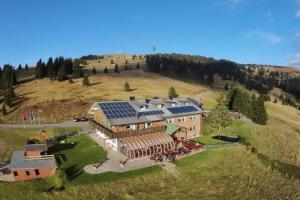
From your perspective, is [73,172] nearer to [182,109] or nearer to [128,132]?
[128,132]

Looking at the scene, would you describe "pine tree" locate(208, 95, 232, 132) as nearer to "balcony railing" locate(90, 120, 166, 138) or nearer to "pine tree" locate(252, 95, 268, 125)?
"balcony railing" locate(90, 120, 166, 138)

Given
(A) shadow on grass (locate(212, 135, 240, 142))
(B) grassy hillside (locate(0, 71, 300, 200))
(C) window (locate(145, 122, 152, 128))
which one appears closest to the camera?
(B) grassy hillside (locate(0, 71, 300, 200))

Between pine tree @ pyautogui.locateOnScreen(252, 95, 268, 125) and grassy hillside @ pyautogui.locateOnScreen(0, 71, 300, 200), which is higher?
pine tree @ pyautogui.locateOnScreen(252, 95, 268, 125)

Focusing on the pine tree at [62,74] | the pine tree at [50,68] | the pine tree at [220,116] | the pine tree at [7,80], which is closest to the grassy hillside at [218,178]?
the pine tree at [220,116]

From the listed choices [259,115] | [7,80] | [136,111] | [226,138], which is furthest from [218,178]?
[7,80]

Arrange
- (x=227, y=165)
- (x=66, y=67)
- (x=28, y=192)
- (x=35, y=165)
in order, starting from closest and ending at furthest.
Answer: (x=28, y=192) < (x=35, y=165) < (x=227, y=165) < (x=66, y=67)

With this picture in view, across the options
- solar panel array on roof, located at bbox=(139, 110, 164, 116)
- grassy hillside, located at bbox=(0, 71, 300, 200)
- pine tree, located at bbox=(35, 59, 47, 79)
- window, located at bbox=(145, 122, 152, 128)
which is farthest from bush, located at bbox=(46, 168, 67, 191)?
pine tree, located at bbox=(35, 59, 47, 79)

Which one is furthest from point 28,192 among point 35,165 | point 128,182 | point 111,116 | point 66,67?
point 66,67

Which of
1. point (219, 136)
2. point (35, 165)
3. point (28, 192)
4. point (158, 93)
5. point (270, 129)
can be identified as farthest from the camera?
point (158, 93)

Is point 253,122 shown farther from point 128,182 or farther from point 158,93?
A: point 128,182
